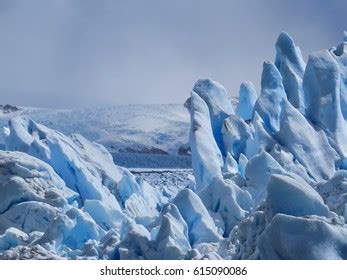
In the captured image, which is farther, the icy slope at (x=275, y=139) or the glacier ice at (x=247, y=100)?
the glacier ice at (x=247, y=100)

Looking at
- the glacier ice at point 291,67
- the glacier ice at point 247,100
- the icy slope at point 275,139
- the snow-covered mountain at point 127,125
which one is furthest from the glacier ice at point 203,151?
the snow-covered mountain at point 127,125

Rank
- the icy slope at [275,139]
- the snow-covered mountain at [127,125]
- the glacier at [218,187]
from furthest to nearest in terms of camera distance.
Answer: the snow-covered mountain at [127,125] < the icy slope at [275,139] < the glacier at [218,187]

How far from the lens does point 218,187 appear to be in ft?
41.3

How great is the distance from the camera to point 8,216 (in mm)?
12867

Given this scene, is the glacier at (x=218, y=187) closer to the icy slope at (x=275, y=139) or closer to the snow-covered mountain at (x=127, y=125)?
the icy slope at (x=275, y=139)

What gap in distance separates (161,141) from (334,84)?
17872mm

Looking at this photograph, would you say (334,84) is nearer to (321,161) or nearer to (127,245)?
(321,161)

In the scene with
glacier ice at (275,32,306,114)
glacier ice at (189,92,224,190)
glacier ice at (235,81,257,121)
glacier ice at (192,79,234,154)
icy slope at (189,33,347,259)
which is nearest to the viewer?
icy slope at (189,33,347,259)

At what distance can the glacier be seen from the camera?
30.0 ft

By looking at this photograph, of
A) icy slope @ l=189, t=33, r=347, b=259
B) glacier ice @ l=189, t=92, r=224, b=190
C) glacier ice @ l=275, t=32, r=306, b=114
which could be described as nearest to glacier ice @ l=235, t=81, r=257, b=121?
icy slope @ l=189, t=33, r=347, b=259

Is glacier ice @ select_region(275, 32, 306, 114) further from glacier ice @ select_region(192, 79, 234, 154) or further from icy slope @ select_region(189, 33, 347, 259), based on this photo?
glacier ice @ select_region(192, 79, 234, 154)

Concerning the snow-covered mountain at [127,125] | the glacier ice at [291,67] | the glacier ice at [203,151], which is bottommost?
the snow-covered mountain at [127,125]

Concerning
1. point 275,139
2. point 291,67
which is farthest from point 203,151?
point 291,67

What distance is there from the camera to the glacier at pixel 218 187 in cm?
916
